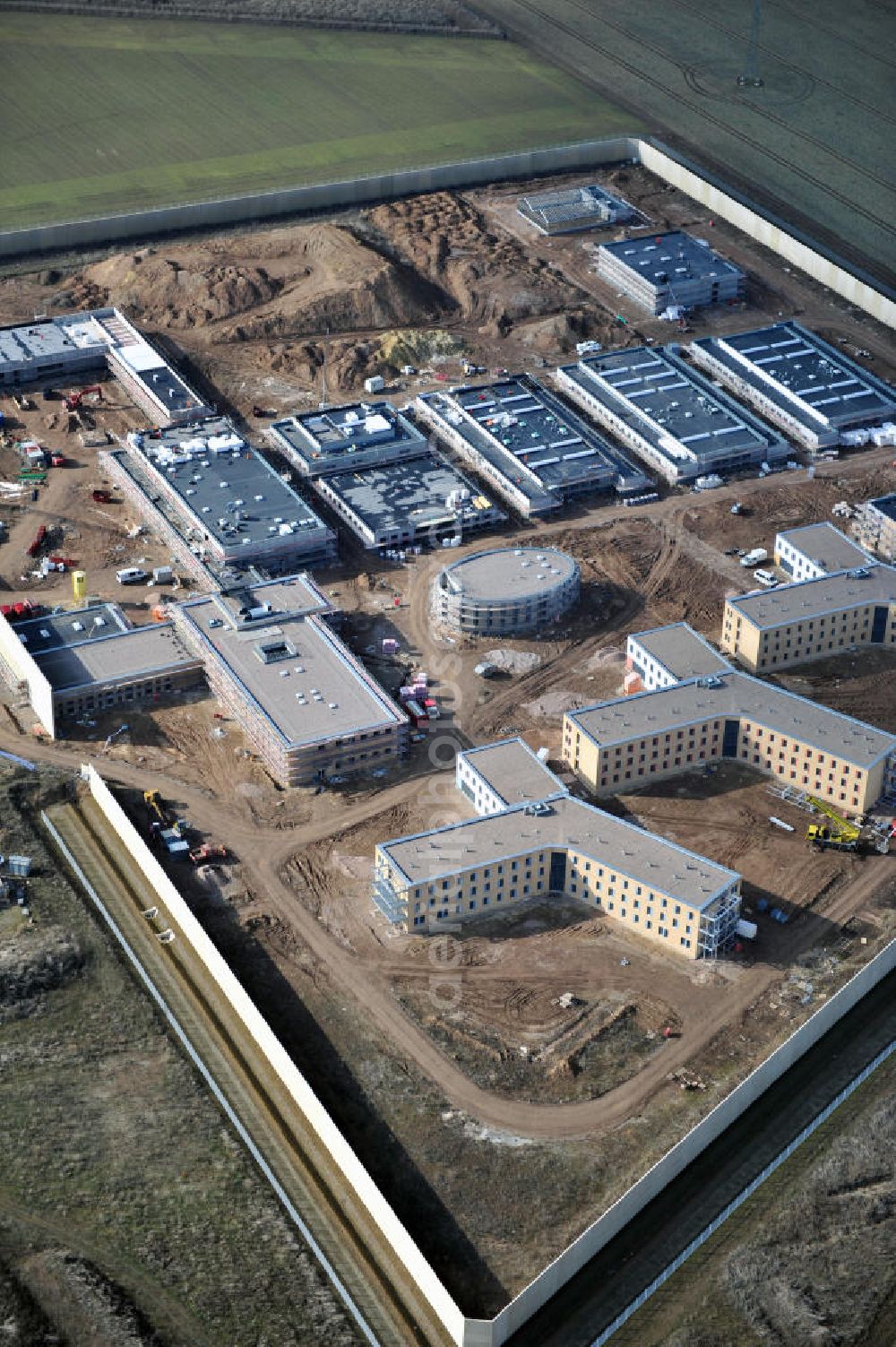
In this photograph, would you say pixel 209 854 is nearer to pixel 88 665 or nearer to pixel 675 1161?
pixel 88 665

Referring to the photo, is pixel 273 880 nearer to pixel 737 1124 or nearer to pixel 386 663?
pixel 386 663

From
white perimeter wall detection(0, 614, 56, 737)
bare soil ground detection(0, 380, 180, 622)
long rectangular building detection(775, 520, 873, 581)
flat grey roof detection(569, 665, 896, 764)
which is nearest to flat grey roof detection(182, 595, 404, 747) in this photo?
bare soil ground detection(0, 380, 180, 622)

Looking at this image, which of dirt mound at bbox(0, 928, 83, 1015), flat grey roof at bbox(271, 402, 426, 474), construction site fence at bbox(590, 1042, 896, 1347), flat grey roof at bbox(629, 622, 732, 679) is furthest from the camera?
flat grey roof at bbox(271, 402, 426, 474)

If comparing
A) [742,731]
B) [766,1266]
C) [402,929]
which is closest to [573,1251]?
[766,1266]

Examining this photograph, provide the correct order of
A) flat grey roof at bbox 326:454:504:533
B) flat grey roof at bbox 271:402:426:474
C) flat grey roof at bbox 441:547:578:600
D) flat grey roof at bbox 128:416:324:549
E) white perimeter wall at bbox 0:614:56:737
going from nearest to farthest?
1. white perimeter wall at bbox 0:614:56:737
2. flat grey roof at bbox 441:547:578:600
3. flat grey roof at bbox 128:416:324:549
4. flat grey roof at bbox 326:454:504:533
5. flat grey roof at bbox 271:402:426:474

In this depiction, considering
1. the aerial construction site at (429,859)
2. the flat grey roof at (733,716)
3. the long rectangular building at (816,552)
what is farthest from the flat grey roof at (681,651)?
the long rectangular building at (816,552)

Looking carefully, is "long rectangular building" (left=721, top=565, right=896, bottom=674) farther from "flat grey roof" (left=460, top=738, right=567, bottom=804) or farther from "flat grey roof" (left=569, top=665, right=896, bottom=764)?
"flat grey roof" (left=460, top=738, right=567, bottom=804)

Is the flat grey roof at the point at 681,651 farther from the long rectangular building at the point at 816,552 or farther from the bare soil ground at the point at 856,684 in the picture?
the long rectangular building at the point at 816,552

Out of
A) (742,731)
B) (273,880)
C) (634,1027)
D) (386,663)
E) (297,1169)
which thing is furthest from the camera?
(386,663)
